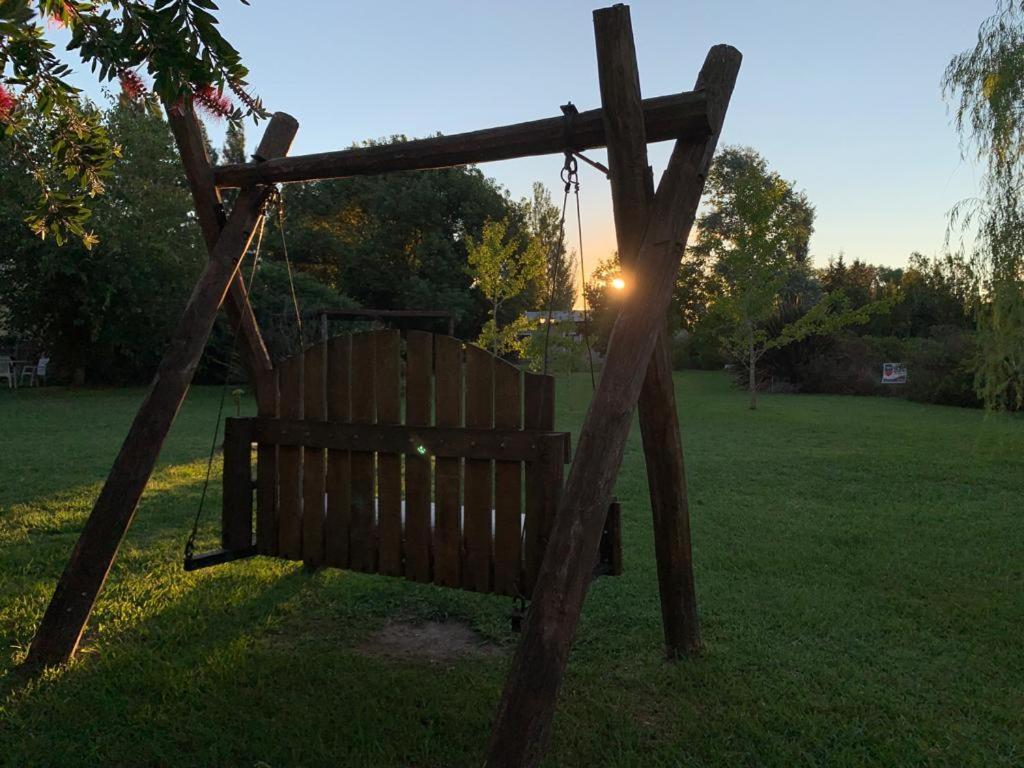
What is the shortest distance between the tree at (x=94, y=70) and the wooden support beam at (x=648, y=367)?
55.0 inches

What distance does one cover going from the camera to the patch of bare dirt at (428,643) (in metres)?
3.87

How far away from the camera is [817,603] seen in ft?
15.1

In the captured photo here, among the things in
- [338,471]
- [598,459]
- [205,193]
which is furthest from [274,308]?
[598,459]


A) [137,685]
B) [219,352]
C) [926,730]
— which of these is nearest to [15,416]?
[219,352]

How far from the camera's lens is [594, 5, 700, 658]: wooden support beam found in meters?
2.85

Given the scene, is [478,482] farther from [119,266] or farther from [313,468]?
[119,266]

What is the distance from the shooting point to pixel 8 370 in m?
24.2

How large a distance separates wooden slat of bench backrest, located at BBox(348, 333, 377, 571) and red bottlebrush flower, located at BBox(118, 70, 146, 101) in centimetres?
141

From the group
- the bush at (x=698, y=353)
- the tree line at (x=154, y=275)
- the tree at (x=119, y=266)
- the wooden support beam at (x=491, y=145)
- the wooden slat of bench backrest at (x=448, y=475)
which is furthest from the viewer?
the bush at (x=698, y=353)

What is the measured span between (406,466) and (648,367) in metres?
1.21

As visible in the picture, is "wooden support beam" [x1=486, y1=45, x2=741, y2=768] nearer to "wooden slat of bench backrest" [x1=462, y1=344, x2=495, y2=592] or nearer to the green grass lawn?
the green grass lawn

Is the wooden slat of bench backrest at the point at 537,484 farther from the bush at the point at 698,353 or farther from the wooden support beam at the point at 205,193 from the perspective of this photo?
the bush at the point at 698,353

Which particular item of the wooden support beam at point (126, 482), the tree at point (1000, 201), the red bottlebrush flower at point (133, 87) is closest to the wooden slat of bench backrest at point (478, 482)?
the wooden support beam at point (126, 482)

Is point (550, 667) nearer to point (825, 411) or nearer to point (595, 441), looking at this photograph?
point (595, 441)
